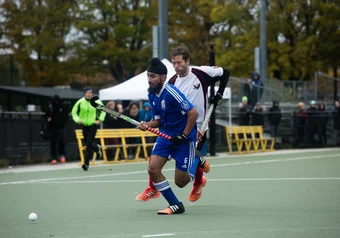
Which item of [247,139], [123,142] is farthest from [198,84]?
[247,139]

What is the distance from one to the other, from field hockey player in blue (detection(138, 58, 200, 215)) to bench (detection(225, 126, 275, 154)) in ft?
50.8

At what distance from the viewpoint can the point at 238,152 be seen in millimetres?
26438

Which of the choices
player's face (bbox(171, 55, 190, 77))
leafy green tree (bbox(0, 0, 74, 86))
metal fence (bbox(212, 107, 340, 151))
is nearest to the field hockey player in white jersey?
player's face (bbox(171, 55, 190, 77))

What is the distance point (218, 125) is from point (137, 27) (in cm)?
2379

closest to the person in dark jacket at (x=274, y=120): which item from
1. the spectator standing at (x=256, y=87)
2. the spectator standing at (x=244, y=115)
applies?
the spectator standing at (x=244, y=115)

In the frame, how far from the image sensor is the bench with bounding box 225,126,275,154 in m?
26.4

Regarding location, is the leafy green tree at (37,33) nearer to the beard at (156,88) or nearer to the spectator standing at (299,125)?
the spectator standing at (299,125)

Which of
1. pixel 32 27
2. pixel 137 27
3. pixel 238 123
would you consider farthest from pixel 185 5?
pixel 238 123

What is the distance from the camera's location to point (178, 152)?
10.5 m

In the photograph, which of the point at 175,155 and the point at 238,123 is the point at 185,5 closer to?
the point at 238,123

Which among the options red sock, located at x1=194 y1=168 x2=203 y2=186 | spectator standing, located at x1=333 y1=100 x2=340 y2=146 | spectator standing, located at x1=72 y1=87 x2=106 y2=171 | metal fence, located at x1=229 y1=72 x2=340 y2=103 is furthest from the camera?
metal fence, located at x1=229 y1=72 x2=340 y2=103

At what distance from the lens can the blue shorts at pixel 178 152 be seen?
10492 millimetres

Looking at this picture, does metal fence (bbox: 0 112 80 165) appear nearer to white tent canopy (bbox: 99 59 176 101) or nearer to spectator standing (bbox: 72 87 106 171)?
white tent canopy (bbox: 99 59 176 101)

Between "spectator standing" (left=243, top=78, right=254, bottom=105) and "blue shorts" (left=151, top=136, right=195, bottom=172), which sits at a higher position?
"spectator standing" (left=243, top=78, right=254, bottom=105)
